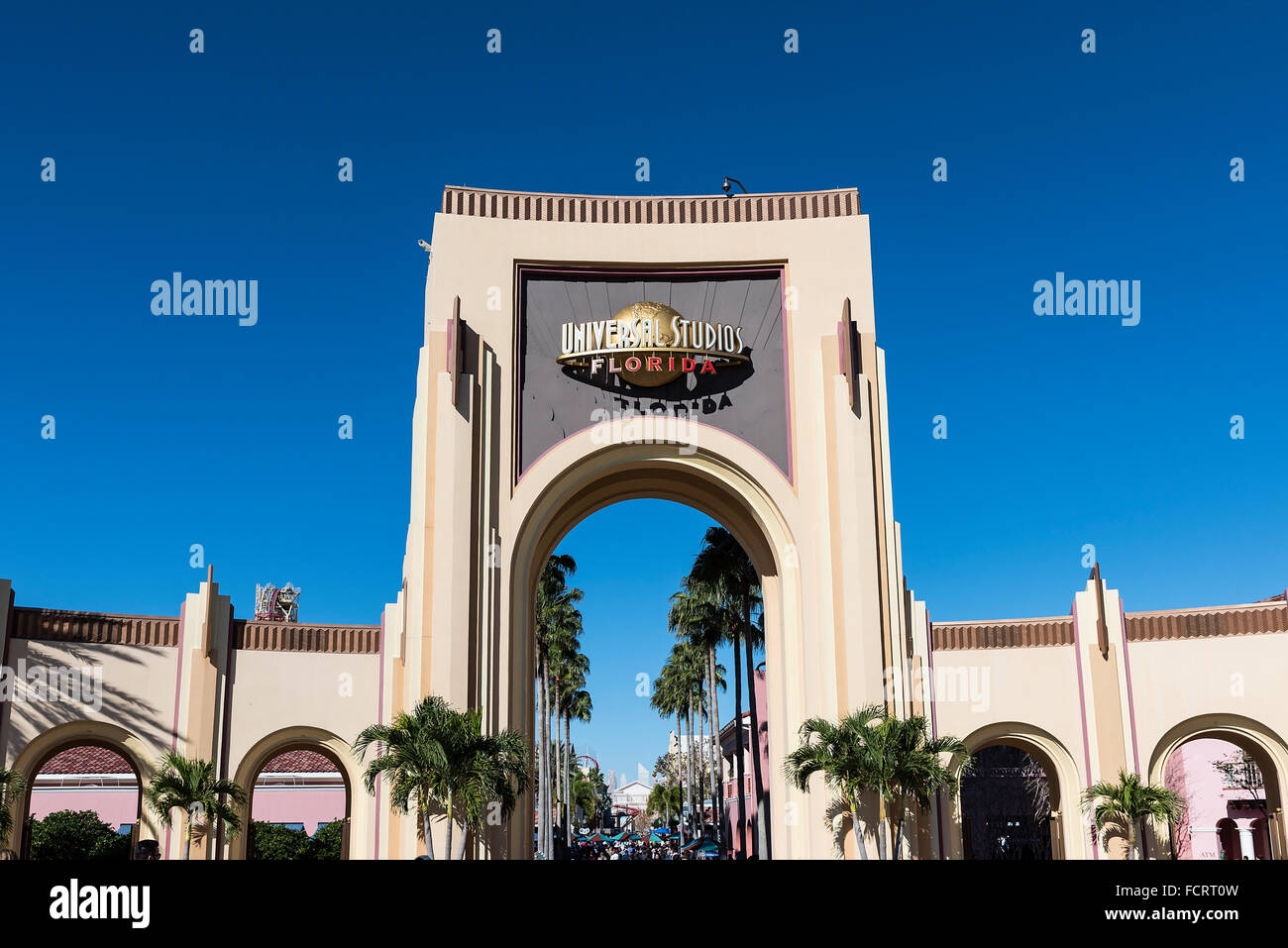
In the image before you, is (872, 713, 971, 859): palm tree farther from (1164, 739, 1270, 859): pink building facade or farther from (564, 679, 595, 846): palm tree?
(564, 679, 595, 846): palm tree

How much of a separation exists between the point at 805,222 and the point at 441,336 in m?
10.2

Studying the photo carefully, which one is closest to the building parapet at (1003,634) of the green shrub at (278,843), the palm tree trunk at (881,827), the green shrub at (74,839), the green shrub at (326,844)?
the palm tree trunk at (881,827)

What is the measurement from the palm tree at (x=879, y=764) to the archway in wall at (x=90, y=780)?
14.9 m

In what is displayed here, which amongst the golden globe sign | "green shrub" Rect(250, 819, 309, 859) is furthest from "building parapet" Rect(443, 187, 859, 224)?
"green shrub" Rect(250, 819, 309, 859)

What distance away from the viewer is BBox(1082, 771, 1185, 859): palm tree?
26188 mm

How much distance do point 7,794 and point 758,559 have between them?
18973 millimetres

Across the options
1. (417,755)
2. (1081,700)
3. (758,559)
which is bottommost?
(417,755)

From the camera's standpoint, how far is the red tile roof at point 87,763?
163 feet

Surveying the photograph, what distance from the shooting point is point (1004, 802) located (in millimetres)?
45531

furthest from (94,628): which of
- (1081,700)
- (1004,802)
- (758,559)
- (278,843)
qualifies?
(1004,802)

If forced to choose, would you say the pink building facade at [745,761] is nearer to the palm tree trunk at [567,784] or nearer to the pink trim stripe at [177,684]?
the palm tree trunk at [567,784]

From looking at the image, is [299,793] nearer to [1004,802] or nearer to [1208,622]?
[1004,802]
